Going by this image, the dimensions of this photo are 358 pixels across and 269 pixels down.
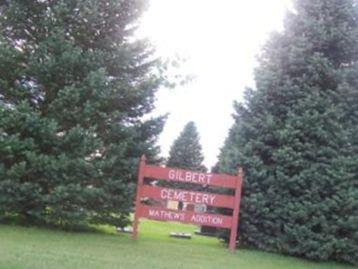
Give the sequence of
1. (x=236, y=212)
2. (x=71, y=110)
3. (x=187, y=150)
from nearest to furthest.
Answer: (x=236, y=212) → (x=71, y=110) → (x=187, y=150)

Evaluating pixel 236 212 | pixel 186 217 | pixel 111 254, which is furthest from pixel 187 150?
pixel 111 254

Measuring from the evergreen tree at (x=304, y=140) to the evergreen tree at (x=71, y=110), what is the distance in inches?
94.4

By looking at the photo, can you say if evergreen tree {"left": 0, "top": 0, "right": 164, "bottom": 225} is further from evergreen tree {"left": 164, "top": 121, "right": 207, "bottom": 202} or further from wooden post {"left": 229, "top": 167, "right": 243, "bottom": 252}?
evergreen tree {"left": 164, "top": 121, "right": 207, "bottom": 202}

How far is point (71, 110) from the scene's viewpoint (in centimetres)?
1252

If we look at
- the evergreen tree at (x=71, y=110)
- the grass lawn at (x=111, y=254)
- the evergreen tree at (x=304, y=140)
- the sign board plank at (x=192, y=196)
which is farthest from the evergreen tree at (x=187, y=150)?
the sign board plank at (x=192, y=196)

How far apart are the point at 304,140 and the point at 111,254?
5.12 m

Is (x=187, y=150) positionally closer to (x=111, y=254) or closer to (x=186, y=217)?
(x=186, y=217)

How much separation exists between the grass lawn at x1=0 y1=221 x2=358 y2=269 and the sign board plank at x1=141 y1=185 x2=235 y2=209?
0.91 m

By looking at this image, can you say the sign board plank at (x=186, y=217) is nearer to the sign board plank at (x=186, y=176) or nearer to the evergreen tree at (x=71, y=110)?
the sign board plank at (x=186, y=176)

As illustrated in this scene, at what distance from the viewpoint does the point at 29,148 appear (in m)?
12.2

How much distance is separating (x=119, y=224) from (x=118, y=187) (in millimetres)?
1071

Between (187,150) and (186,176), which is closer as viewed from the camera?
(186,176)

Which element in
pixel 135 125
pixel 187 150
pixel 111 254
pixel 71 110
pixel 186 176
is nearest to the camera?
pixel 111 254

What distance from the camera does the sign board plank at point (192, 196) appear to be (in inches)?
481
